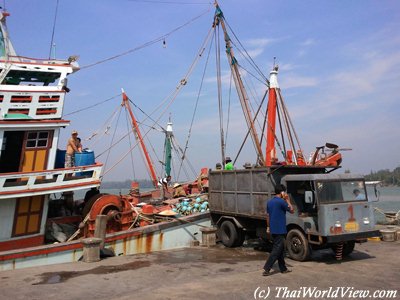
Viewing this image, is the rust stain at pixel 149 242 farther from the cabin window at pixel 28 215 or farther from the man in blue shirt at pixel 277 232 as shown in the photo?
the man in blue shirt at pixel 277 232

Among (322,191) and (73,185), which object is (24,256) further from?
(322,191)

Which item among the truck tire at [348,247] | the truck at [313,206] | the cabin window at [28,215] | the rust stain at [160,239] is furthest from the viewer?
the rust stain at [160,239]

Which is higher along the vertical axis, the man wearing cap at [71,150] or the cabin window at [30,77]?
the cabin window at [30,77]

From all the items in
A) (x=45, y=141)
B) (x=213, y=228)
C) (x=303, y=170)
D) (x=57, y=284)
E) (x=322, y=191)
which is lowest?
(x=57, y=284)

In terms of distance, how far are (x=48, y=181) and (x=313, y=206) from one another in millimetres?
7580

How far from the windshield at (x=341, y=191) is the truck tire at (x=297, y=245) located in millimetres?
1079

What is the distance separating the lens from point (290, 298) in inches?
239

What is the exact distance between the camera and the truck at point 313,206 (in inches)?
347

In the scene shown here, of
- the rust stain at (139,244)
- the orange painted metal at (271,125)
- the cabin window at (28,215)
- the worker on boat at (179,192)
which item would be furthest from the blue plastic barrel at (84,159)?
the orange painted metal at (271,125)

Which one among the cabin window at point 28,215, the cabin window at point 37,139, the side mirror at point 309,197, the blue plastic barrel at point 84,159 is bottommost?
the cabin window at point 28,215

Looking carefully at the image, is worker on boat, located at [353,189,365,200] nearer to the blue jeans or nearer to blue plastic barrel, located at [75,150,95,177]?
the blue jeans

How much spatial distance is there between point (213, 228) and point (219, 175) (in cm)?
183

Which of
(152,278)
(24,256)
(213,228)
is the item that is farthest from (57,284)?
(213,228)

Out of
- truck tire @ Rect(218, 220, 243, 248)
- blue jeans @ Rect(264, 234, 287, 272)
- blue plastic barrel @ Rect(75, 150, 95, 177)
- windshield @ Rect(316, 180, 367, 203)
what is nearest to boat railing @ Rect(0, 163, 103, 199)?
blue plastic barrel @ Rect(75, 150, 95, 177)
